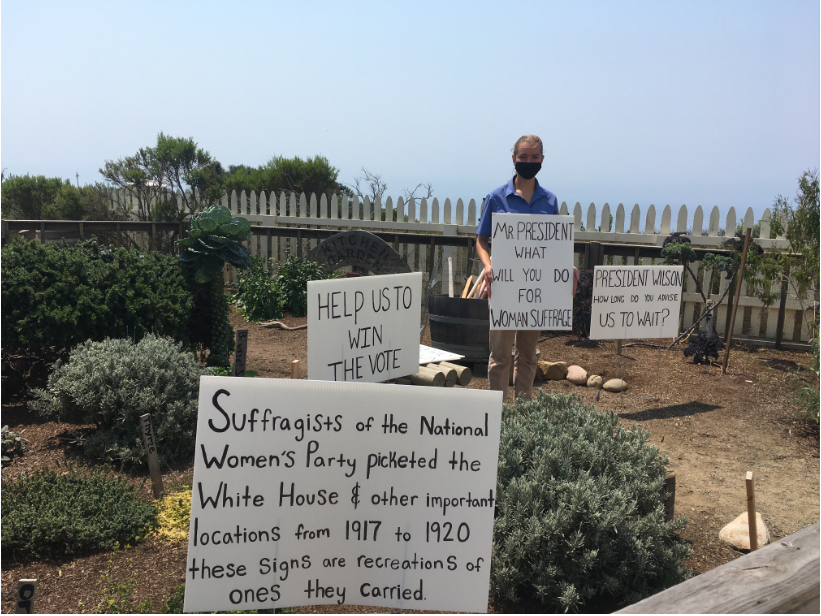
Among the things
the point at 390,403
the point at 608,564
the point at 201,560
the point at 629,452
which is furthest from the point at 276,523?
the point at 629,452

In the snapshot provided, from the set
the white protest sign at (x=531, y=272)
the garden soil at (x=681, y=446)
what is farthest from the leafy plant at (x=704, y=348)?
the white protest sign at (x=531, y=272)

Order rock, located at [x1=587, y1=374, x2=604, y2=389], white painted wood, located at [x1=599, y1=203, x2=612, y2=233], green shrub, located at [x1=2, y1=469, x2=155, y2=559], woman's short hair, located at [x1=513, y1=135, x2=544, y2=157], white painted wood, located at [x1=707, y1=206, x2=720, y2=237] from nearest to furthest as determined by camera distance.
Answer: green shrub, located at [x1=2, y1=469, x2=155, y2=559] → woman's short hair, located at [x1=513, y1=135, x2=544, y2=157] → rock, located at [x1=587, y1=374, x2=604, y2=389] → white painted wood, located at [x1=707, y1=206, x2=720, y2=237] → white painted wood, located at [x1=599, y1=203, x2=612, y2=233]

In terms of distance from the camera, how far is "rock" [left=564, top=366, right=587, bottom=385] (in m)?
6.77

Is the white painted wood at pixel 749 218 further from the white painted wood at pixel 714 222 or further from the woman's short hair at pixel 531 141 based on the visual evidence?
the woman's short hair at pixel 531 141

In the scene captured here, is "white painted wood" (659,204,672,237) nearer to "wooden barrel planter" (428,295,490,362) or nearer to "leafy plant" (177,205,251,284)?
"wooden barrel planter" (428,295,490,362)

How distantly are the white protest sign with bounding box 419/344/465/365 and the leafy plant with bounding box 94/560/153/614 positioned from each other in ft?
11.7

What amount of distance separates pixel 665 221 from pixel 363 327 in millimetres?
8010

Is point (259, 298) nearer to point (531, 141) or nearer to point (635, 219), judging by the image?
point (635, 219)

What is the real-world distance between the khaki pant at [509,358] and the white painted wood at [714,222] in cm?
595

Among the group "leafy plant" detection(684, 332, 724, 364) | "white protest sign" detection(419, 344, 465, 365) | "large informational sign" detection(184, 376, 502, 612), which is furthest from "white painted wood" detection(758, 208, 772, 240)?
"large informational sign" detection(184, 376, 502, 612)

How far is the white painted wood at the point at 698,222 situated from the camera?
9617mm

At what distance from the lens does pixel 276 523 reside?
1.91 m

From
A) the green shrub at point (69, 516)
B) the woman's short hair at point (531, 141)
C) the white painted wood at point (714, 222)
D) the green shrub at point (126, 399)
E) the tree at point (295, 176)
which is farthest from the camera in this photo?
the tree at point (295, 176)

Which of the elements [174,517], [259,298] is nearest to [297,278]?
[259,298]
